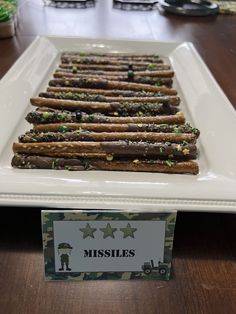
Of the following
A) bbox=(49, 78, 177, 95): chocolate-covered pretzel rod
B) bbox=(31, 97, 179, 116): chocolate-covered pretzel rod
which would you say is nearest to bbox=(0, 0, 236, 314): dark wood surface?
bbox=(31, 97, 179, 116): chocolate-covered pretzel rod

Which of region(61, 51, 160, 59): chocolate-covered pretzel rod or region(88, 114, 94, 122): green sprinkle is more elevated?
region(88, 114, 94, 122): green sprinkle

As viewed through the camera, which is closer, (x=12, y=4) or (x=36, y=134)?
(x=36, y=134)

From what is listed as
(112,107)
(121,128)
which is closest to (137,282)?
(121,128)

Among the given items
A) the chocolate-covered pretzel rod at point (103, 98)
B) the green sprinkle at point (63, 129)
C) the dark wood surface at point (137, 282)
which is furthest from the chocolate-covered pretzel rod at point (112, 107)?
the dark wood surface at point (137, 282)

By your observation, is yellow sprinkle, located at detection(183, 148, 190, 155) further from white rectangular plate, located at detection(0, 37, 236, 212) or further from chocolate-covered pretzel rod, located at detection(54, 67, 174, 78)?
chocolate-covered pretzel rod, located at detection(54, 67, 174, 78)

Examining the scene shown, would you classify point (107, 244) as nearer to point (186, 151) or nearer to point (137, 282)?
point (137, 282)

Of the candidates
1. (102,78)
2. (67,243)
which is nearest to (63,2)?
(102,78)

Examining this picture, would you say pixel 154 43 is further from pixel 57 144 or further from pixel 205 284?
pixel 205 284
